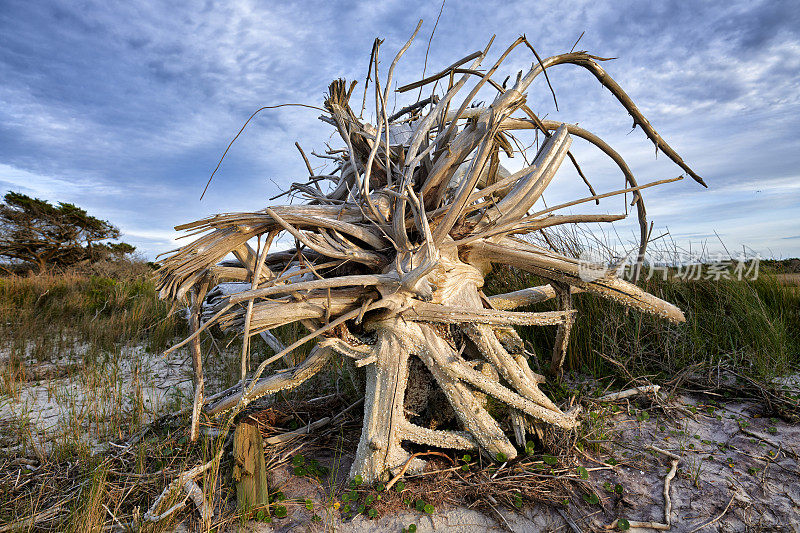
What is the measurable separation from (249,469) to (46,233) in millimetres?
21557

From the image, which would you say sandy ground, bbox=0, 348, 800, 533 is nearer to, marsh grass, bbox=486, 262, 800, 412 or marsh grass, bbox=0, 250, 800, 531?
marsh grass, bbox=0, 250, 800, 531

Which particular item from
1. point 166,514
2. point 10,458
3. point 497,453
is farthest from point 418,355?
point 10,458

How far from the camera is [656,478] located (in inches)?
96.4

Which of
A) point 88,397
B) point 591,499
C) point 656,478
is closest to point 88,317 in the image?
point 88,397

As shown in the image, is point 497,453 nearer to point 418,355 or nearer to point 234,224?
point 418,355

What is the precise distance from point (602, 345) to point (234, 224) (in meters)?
3.41

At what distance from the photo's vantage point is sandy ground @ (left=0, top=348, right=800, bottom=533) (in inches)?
83.8

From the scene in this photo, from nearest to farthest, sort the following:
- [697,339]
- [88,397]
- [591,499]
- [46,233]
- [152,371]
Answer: [591,499] → [88,397] → [697,339] → [152,371] → [46,233]

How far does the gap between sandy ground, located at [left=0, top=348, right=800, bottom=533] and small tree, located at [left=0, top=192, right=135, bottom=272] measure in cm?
1862

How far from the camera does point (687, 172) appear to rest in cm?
283

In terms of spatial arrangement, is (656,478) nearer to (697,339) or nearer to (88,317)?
(697,339)

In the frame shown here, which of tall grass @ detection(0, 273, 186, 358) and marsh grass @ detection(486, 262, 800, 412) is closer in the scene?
marsh grass @ detection(486, 262, 800, 412)

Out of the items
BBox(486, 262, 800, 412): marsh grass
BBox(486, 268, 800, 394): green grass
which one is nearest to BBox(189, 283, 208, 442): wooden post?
BBox(486, 262, 800, 412): marsh grass

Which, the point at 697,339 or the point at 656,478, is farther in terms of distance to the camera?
the point at 697,339
